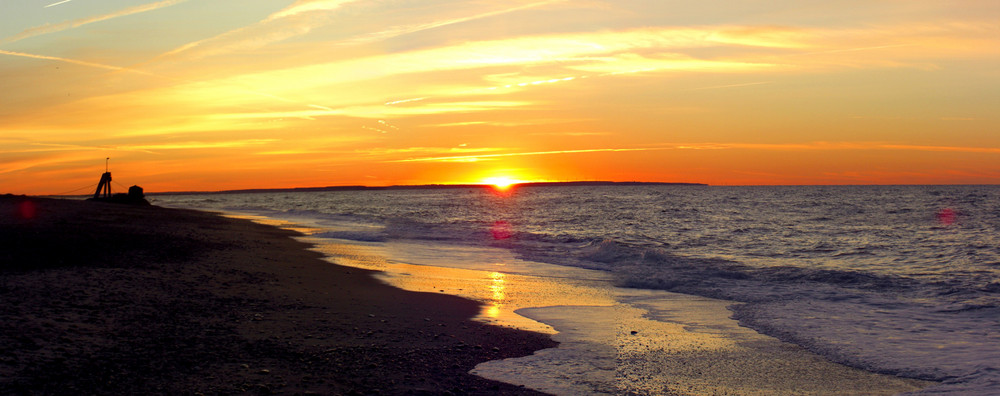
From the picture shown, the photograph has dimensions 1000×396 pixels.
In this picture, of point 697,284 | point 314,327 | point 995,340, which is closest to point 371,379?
point 314,327

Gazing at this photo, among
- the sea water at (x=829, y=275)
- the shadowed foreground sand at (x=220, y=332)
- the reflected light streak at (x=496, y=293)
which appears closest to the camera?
the shadowed foreground sand at (x=220, y=332)

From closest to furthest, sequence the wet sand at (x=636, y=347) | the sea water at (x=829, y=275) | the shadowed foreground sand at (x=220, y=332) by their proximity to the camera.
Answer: the shadowed foreground sand at (x=220, y=332)
the wet sand at (x=636, y=347)
the sea water at (x=829, y=275)

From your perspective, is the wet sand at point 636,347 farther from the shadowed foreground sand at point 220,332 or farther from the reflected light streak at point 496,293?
the shadowed foreground sand at point 220,332

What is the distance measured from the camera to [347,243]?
27797 millimetres

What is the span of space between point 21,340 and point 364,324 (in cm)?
415

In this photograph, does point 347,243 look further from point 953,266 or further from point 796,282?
point 953,266

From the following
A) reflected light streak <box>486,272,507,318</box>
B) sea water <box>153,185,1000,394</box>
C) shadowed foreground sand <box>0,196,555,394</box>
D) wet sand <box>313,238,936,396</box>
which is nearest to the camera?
shadowed foreground sand <box>0,196,555,394</box>

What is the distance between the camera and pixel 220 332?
8.17m

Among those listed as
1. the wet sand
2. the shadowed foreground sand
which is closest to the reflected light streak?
the wet sand

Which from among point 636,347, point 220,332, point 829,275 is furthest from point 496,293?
point 829,275

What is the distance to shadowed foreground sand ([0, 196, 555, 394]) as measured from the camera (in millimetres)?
6242

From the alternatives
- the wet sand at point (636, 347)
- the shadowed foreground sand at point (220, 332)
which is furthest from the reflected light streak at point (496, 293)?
the shadowed foreground sand at point (220, 332)

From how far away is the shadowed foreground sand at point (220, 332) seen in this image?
6.24m

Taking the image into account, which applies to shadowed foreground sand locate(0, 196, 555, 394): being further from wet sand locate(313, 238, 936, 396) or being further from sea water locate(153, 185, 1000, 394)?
sea water locate(153, 185, 1000, 394)
